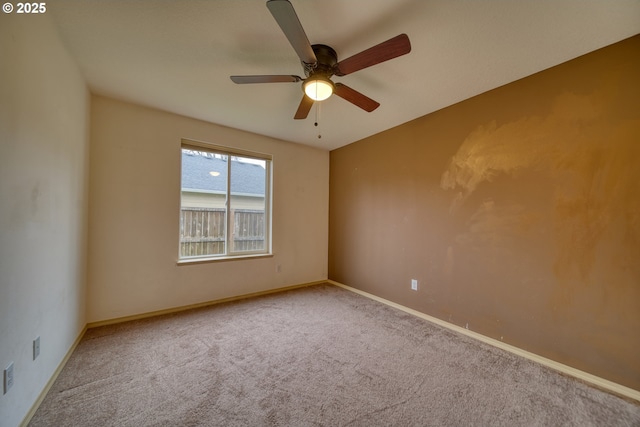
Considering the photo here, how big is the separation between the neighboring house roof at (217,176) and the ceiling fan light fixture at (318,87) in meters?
2.05

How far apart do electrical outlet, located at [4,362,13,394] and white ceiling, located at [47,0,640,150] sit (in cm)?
207

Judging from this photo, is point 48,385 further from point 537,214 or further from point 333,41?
point 537,214

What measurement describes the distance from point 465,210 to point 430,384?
1.69 m

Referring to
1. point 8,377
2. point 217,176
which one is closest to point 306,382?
point 8,377

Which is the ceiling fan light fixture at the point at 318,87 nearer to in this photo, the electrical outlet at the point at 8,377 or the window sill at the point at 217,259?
the electrical outlet at the point at 8,377

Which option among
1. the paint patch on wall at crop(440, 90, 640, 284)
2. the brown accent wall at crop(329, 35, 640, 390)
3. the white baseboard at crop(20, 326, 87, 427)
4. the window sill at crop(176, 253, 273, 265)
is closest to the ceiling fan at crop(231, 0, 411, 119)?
the brown accent wall at crop(329, 35, 640, 390)

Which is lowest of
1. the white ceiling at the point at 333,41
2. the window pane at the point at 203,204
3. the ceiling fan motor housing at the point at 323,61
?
the window pane at the point at 203,204

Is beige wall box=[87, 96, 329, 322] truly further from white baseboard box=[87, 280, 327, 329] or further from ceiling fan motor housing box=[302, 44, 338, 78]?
ceiling fan motor housing box=[302, 44, 338, 78]

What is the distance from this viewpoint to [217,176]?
3.39m

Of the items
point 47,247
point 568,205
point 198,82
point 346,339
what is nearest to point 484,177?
point 568,205

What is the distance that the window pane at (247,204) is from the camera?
139 inches

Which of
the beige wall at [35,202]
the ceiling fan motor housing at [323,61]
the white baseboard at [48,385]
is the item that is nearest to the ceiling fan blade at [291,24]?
the ceiling fan motor housing at [323,61]

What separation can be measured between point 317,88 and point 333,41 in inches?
13.4

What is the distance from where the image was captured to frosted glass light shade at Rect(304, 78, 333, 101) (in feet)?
5.76
